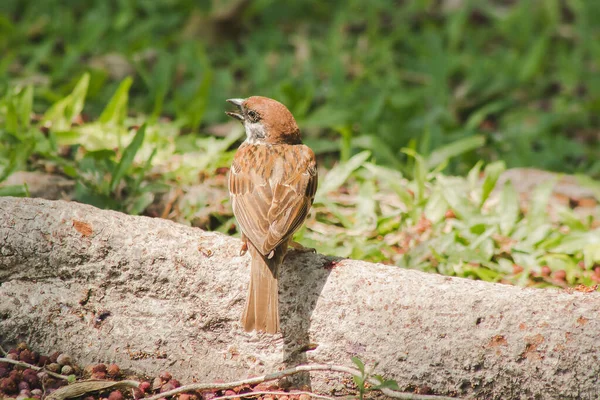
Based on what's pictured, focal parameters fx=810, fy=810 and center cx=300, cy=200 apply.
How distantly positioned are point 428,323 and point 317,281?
1.87 ft

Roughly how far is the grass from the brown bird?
22.2 inches

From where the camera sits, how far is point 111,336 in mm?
3924

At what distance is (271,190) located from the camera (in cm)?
439

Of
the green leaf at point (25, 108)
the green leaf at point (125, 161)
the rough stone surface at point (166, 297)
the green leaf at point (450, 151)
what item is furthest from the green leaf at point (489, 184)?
the green leaf at point (25, 108)

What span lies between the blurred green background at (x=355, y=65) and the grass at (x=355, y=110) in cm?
2

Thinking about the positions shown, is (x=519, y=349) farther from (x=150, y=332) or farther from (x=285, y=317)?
(x=150, y=332)

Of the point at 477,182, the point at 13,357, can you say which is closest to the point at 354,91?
the point at 477,182

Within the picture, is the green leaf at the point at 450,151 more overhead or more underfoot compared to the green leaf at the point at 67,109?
more underfoot

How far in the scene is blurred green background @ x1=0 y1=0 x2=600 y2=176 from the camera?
6.86 m

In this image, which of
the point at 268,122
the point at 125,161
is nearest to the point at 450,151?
the point at 268,122

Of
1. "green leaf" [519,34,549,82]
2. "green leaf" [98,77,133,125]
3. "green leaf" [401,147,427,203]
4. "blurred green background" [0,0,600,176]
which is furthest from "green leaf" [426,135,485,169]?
"green leaf" [98,77,133,125]

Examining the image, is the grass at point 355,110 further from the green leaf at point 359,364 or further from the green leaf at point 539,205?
the green leaf at point 359,364

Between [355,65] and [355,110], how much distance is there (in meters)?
1.33

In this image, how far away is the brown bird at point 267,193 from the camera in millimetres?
3742
